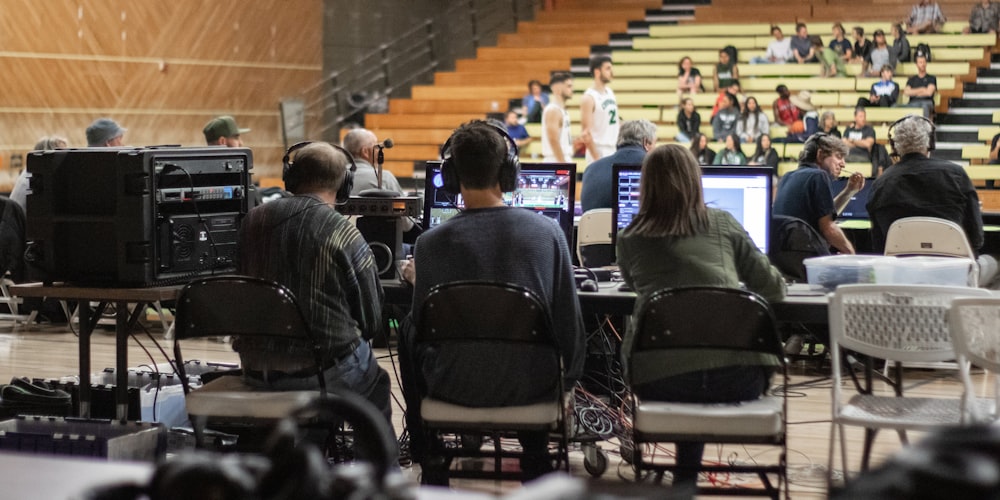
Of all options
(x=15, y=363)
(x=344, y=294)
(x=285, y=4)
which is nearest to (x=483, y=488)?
(x=344, y=294)

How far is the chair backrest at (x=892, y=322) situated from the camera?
3.12 m

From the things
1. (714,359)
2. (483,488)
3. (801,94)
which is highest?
(801,94)

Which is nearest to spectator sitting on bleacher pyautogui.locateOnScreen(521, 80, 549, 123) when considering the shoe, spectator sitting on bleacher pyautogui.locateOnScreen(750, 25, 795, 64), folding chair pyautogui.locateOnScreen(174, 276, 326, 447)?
spectator sitting on bleacher pyautogui.locateOnScreen(750, 25, 795, 64)

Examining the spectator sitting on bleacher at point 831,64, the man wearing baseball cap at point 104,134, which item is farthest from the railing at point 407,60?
the man wearing baseball cap at point 104,134

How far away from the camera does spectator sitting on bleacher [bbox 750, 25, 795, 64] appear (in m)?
13.3

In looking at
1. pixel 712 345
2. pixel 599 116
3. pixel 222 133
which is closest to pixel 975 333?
pixel 712 345

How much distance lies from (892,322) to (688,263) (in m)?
0.57

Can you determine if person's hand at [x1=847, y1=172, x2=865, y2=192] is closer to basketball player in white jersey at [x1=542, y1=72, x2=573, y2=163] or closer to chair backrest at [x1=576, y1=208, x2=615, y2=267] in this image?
chair backrest at [x1=576, y1=208, x2=615, y2=267]

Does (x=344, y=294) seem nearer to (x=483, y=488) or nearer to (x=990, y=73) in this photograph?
(x=483, y=488)

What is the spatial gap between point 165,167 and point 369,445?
241cm

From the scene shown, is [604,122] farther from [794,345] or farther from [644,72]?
[644,72]

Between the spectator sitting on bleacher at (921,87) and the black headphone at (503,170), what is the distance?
31.5 feet

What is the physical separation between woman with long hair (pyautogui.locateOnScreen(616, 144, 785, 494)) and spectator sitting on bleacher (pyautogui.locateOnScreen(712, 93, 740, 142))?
888 cm

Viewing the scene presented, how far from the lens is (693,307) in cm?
292
